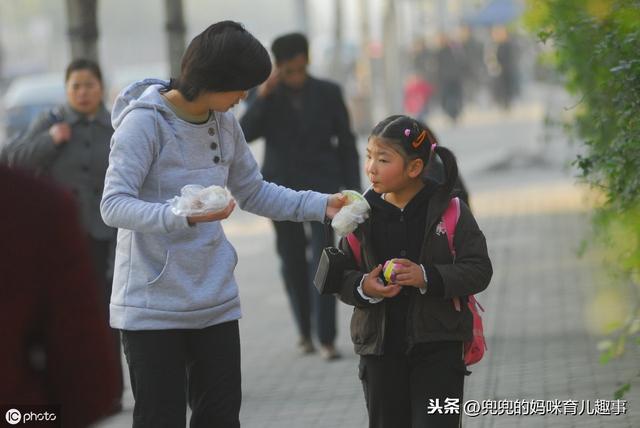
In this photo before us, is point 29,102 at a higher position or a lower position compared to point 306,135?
lower

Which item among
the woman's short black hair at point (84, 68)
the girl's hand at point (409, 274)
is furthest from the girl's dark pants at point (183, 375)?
the woman's short black hair at point (84, 68)

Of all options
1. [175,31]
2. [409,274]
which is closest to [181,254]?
[409,274]

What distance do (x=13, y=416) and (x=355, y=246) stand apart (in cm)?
214

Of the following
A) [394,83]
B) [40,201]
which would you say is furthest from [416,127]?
[394,83]

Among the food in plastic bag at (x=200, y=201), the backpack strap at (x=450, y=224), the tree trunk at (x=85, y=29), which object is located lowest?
the backpack strap at (x=450, y=224)

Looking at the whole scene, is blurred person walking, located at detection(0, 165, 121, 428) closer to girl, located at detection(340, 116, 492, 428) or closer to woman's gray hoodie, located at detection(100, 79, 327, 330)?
woman's gray hoodie, located at detection(100, 79, 327, 330)

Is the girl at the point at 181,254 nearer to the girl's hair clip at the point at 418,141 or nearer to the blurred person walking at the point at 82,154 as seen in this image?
the girl's hair clip at the point at 418,141

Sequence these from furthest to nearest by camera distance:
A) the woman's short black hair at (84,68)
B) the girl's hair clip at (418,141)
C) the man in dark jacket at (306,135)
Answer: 1. the man in dark jacket at (306,135)
2. the woman's short black hair at (84,68)
3. the girl's hair clip at (418,141)

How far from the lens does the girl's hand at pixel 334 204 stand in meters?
4.75

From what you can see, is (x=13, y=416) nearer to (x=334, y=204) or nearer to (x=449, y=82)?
(x=334, y=204)

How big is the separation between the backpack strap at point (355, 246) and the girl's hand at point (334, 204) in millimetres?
91

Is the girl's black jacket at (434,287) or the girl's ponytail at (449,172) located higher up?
the girl's ponytail at (449,172)

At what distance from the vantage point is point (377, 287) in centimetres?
456

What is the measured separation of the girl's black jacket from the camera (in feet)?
15.1
